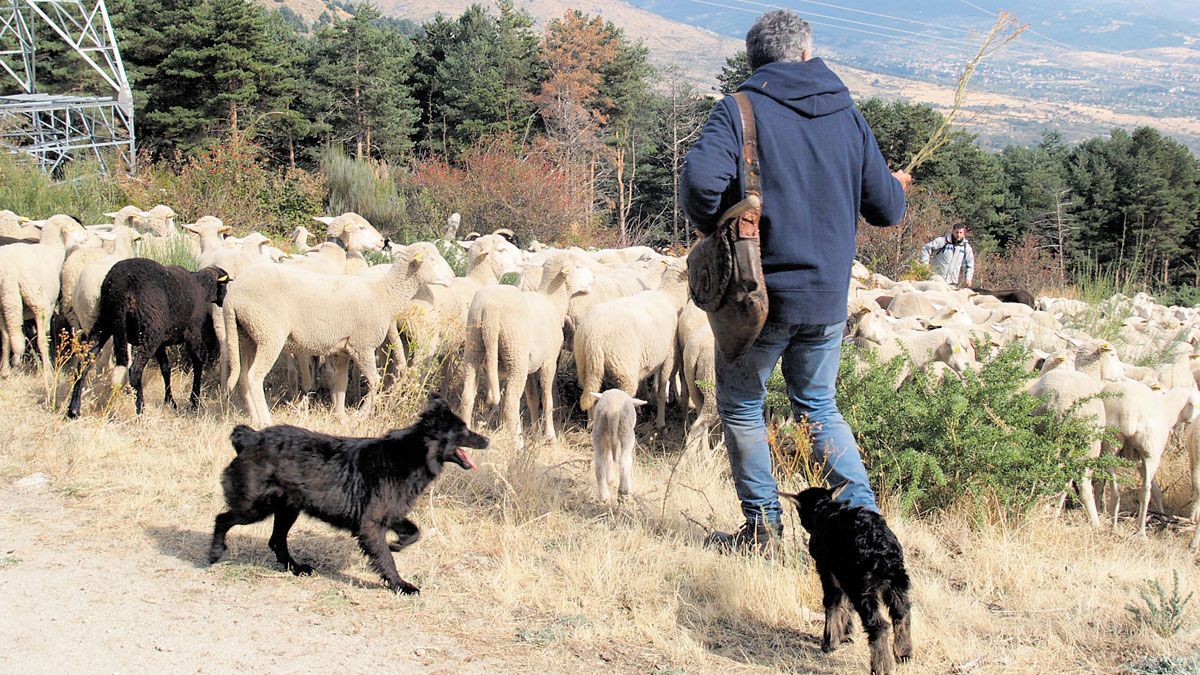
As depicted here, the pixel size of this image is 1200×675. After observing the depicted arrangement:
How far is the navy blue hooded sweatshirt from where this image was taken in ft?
14.2

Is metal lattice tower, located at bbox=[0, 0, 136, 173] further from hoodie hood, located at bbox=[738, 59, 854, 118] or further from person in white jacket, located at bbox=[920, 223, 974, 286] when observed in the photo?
hoodie hood, located at bbox=[738, 59, 854, 118]

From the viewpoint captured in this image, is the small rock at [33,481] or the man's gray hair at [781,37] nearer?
the man's gray hair at [781,37]

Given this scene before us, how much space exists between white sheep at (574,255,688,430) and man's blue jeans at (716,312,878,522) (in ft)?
8.82

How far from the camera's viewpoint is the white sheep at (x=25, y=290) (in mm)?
8523

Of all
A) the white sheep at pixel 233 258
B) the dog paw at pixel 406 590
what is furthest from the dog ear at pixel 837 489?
the white sheep at pixel 233 258

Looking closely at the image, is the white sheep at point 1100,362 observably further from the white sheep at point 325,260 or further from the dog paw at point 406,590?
the white sheep at point 325,260

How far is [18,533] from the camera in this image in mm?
5160

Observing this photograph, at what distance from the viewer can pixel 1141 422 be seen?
656 cm

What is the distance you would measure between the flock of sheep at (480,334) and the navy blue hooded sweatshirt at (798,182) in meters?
1.92

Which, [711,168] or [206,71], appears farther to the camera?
[206,71]

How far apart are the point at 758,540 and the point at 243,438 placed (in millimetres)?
2420

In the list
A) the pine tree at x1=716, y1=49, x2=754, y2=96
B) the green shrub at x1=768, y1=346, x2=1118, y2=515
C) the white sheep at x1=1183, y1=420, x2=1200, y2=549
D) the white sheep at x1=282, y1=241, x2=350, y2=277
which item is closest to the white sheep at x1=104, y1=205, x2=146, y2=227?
the white sheep at x1=282, y1=241, x2=350, y2=277

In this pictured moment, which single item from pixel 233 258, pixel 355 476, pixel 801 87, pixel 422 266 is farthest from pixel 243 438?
pixel 233 258

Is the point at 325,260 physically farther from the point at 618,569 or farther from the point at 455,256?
the point at 618,569
